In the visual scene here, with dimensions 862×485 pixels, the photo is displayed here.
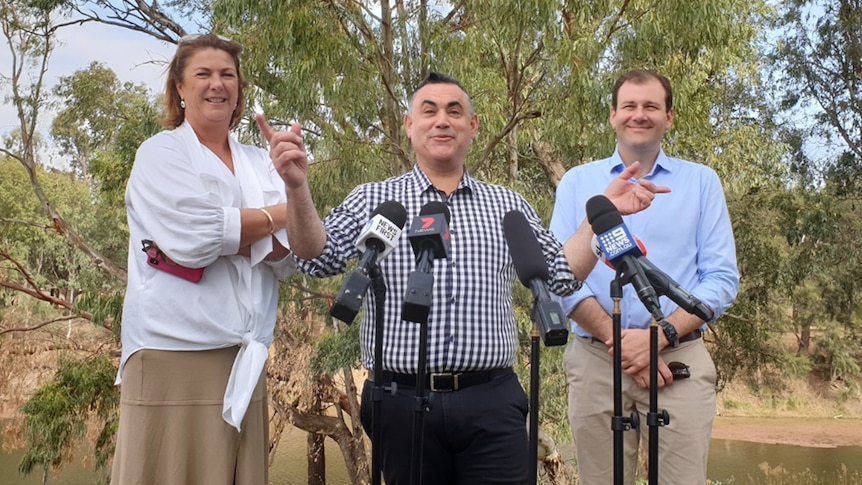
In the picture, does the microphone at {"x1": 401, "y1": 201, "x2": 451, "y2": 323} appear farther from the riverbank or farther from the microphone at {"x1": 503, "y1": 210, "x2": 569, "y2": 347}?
the riverbank

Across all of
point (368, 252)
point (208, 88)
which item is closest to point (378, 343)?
point (368, 252)

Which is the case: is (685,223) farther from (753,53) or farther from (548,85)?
(753,53)

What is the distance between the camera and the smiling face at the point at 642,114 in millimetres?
2350

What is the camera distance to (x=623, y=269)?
1.52 metres

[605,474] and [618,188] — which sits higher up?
[618,188]

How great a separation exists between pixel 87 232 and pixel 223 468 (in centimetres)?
1816

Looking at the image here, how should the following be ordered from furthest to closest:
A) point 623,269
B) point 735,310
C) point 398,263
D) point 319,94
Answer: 1. point 735,310
2. point 319,94
3. point 398,263
4. point 623,269

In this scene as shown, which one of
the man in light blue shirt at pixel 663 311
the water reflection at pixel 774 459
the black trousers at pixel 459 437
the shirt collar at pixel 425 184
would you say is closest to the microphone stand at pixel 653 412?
the black trousers at pixel 459 437

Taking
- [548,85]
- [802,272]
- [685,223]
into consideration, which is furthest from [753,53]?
[685,223]

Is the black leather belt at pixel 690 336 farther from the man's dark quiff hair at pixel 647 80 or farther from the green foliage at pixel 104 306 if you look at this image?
the green foliage at pixel 104 306

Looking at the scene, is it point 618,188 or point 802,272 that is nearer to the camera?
point 618,188

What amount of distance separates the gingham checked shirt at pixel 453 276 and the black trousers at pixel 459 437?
82 millimetres

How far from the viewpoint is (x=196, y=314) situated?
187cm

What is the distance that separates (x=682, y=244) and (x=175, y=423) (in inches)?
60.6
